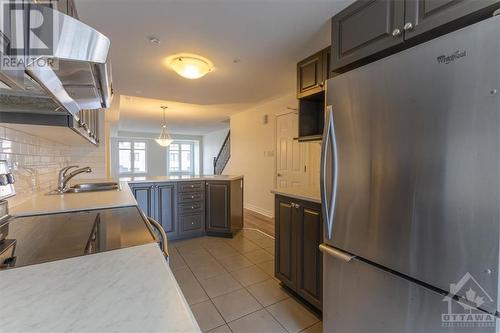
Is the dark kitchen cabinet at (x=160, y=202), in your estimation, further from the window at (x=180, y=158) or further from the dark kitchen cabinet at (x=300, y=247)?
the window at (x=180, y=158)

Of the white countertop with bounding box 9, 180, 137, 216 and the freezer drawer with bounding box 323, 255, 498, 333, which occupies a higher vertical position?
the white countertop with bounding box 9, 180, 137, 216

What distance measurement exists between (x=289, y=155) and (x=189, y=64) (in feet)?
8.11

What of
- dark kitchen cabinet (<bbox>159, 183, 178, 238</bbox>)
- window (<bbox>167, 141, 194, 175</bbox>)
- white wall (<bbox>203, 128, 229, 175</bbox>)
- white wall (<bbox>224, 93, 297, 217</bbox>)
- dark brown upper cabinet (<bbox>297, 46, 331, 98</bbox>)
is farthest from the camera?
window (<bbox>167, 141, 194, 175</bbox>)

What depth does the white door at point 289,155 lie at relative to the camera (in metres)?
4.00

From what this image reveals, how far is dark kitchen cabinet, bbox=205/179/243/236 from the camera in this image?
3.54 m

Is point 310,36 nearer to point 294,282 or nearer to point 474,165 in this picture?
point 474,165

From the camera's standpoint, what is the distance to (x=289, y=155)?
14.0ft

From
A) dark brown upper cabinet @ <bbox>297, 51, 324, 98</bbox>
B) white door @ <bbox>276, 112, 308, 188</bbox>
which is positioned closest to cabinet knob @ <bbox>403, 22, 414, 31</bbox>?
dark brown upper cabinet @ <bbox>297, 51, 324, 98</bbox>

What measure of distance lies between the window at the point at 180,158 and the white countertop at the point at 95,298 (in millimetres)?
10384

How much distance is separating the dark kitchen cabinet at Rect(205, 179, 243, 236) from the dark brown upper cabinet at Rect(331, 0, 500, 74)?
2.42m

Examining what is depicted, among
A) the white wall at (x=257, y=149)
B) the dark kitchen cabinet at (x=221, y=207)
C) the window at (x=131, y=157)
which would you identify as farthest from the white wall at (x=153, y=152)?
the dark kitchen cabinet at (x=221, y=207)

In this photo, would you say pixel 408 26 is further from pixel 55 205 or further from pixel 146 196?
pixel 146 196

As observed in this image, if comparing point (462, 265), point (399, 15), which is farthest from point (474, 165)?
point (399, 15)

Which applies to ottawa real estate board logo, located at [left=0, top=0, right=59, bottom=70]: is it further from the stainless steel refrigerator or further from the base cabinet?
the base cabinet
